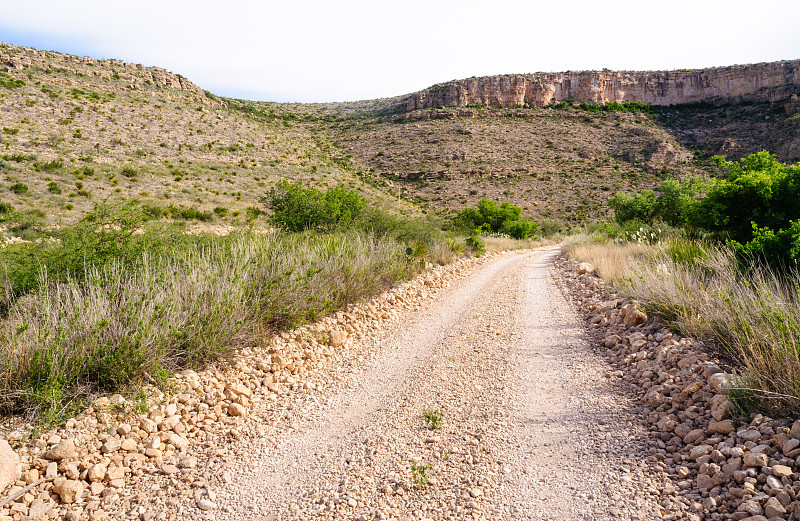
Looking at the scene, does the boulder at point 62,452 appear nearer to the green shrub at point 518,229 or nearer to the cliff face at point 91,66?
the green shrub at point 518,229

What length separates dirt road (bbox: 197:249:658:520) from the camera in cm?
263

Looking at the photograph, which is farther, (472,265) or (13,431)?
(472,265)

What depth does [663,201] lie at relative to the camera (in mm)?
21172

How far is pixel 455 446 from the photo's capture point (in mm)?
3295

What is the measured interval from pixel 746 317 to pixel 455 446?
3.06 m

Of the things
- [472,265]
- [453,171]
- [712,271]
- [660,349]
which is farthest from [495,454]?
[453,171]

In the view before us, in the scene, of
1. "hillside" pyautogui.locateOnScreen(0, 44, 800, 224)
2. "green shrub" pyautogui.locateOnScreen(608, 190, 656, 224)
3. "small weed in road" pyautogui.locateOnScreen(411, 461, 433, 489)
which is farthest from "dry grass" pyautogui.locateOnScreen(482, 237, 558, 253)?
"small weed in road" pyautogui.locateOnScreen(411, 461, 433, 489)

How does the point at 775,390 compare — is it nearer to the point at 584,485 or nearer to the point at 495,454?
the point at 584,485

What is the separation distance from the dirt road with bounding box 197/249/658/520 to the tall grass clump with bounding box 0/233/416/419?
4.06ft

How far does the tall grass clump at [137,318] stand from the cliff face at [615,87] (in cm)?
5667

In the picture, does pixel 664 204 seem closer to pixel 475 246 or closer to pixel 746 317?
pixel 475 246

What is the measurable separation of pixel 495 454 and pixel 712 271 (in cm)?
510

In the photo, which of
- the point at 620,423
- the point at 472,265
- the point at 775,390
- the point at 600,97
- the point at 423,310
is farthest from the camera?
the point at 600,97

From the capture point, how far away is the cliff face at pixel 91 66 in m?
35.9
